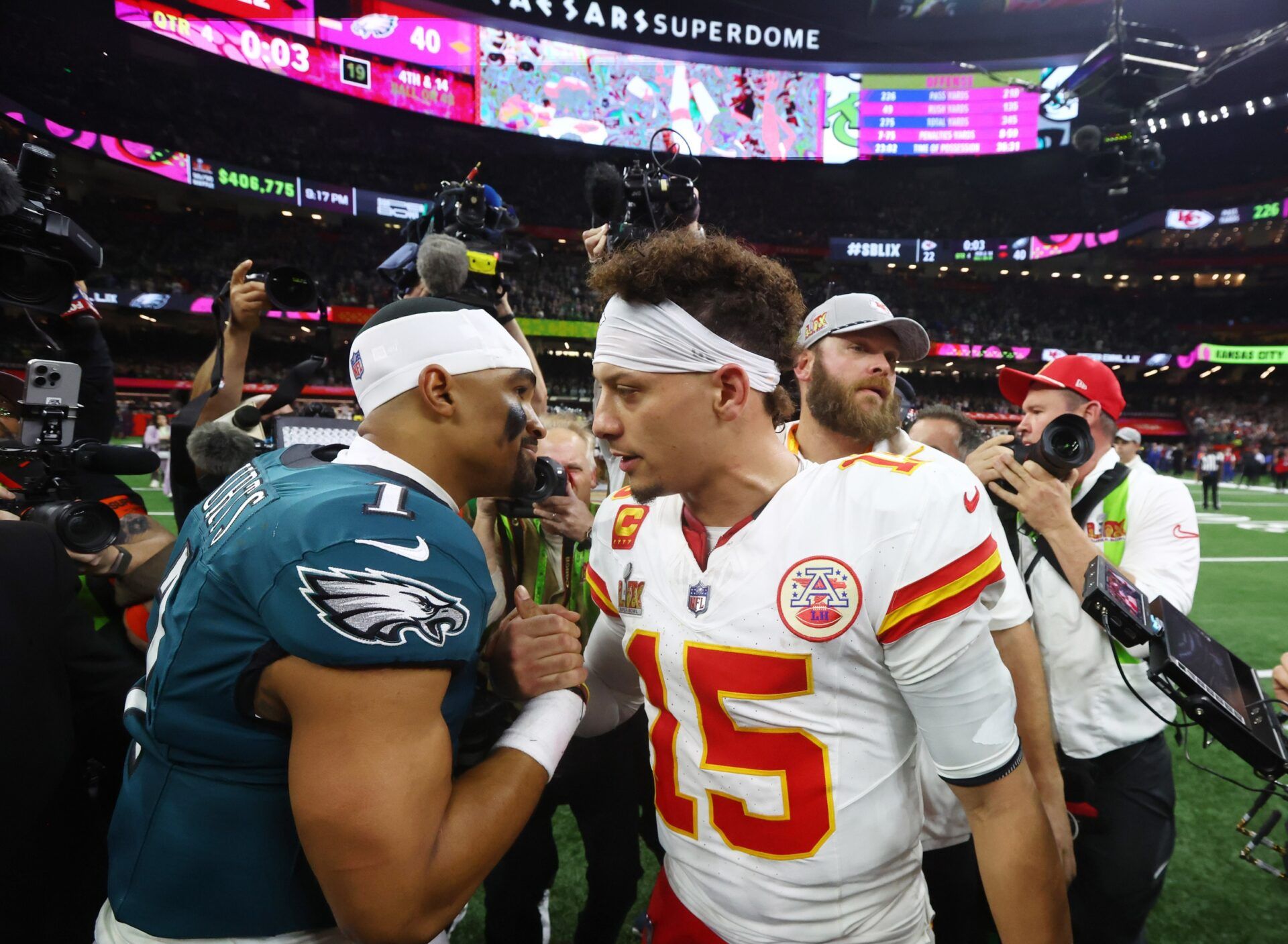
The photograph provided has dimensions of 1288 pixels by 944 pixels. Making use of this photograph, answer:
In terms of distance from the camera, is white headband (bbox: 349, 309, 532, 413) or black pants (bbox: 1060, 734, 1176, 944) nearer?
white headband (bbox: 349, 309, 532, 413)

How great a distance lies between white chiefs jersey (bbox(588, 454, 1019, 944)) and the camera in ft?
4.46

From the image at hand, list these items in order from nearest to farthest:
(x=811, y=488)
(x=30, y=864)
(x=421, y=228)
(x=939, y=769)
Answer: (x=939, y=769)
(x=811, y=488)
(x=30, y=864)
(x=421, y=228)

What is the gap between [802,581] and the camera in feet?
4.75

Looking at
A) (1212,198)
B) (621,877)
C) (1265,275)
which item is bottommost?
(621,877)

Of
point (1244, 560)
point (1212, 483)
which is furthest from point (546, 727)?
point (1212, 483)

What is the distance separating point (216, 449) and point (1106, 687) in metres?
3.90

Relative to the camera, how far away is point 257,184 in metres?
28.8

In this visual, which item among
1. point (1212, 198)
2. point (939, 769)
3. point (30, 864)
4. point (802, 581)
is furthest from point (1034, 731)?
point (1212, 198)

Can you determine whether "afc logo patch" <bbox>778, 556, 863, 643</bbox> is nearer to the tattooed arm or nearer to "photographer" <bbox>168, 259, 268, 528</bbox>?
the tattooed arm

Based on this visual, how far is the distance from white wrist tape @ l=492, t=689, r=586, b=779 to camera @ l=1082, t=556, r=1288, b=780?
1334mm

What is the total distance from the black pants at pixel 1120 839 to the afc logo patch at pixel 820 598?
76.2 inches

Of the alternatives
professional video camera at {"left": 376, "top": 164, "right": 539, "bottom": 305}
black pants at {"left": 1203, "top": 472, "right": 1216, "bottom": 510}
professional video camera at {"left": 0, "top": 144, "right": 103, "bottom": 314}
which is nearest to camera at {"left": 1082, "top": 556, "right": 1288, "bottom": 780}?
professional video camera at {"left": 376, "top": 164, "right": 539, "bottom": 305}

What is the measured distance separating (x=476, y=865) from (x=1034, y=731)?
5.15ft

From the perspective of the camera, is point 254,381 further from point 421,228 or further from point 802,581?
point 802,581
